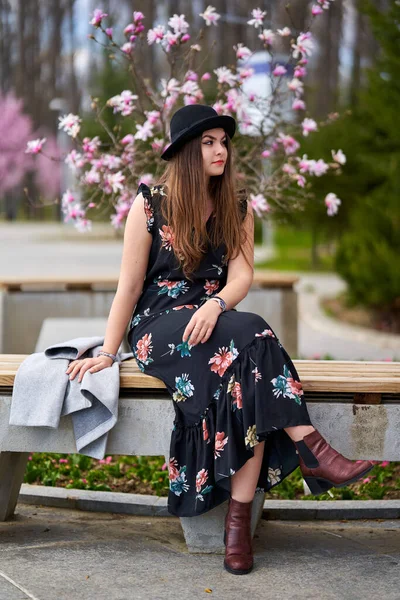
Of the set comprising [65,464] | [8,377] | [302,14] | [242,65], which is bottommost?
[65,464]

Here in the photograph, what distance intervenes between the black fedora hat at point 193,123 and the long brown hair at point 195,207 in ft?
0.12

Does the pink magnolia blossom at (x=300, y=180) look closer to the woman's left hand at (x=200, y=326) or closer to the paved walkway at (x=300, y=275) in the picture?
the woman's left hand at (x=200, y=326)

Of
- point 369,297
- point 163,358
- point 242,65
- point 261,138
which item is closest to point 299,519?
point 163,358

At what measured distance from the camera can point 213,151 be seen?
3.87 m

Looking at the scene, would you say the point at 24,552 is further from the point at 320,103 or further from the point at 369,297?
the point at 320,103

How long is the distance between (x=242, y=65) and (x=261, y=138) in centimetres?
47

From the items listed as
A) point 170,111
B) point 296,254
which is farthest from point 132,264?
point 296,254

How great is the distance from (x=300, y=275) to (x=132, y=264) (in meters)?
13.9

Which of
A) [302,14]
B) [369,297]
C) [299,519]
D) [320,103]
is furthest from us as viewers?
[320,103]

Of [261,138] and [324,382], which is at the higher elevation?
[261,138]

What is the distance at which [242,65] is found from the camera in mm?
6184

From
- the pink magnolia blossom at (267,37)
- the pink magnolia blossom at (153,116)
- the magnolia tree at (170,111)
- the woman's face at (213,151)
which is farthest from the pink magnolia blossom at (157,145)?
the woman's face at (213,151)

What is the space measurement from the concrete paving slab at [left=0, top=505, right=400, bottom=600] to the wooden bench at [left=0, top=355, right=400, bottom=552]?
21 cm

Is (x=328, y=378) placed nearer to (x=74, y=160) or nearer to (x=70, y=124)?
(x=70, y=124)
